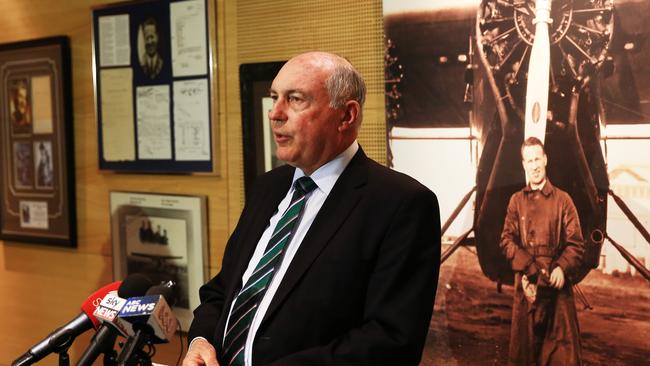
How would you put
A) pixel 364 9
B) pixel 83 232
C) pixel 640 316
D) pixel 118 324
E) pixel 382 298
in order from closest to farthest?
pixel 382 298
pixel 118 324
pixel 640 316
pixel 364 9
pixel 83 232

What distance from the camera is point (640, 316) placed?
218 centimetres

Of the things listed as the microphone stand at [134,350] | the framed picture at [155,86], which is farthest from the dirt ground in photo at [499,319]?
the framed picture at [155,86]

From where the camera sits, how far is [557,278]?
2.31m

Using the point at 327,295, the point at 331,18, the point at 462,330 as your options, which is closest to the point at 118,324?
the point at 327,295

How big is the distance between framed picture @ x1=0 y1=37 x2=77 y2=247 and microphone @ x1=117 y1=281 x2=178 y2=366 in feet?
6.14

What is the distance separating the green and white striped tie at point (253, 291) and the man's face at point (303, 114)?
0.17 metres

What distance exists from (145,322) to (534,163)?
1.23 meters

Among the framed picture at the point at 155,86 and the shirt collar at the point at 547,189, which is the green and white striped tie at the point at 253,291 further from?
the framed picture at the point at 155,86

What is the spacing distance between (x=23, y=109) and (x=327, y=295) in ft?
8.68

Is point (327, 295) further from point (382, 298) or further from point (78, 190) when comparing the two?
point (78, 190)

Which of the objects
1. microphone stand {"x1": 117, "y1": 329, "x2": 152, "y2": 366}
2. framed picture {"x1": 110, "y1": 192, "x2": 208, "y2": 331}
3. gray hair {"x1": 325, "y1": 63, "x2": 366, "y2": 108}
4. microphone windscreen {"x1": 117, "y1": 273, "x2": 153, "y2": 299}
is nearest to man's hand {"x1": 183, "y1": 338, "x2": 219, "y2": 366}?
microphone stand {"x1": 117, "y1": 329, "x2": 152, "y2": 366}

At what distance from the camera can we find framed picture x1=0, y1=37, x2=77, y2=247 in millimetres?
3660

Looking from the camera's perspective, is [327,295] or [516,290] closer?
[327,295]

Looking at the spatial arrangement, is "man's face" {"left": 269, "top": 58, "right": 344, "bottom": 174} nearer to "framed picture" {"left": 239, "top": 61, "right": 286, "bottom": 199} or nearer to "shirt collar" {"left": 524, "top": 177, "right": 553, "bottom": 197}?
"shirt collar" {"left": 524, "top": 177, "right": 553, "bottom": 197}
